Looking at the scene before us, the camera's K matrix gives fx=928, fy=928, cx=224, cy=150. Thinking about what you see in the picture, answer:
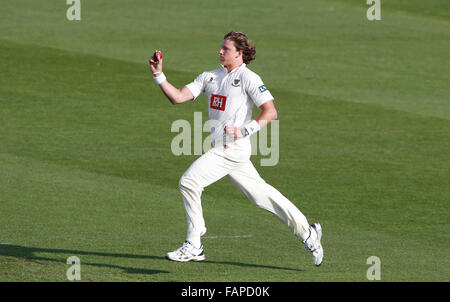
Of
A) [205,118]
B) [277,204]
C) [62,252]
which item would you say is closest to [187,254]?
[277,204]

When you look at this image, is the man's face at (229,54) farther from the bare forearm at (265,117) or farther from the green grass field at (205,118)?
the green grass field at (205,118)

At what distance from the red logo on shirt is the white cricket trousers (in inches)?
16.3

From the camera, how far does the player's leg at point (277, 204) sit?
32.6 feet

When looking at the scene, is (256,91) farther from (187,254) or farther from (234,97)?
(187,254)

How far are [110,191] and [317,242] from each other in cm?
501

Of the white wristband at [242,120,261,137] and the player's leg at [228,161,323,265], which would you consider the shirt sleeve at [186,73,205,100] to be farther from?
the player's leg at [228,161,323,265]

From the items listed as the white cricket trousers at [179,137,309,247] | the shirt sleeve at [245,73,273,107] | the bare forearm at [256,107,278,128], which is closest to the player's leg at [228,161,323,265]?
the white cricket trousers at [179,137,309,247]

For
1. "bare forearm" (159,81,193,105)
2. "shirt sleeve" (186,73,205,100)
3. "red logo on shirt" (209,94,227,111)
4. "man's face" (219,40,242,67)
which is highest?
"man's face" (219,40,242,67)

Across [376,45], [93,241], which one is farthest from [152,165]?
[376,45]

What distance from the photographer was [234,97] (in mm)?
9859

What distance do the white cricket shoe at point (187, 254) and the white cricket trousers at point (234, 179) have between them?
0.21 ft

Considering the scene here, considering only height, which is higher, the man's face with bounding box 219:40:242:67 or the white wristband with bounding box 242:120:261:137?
the man's face with bounding box 219:40:242:67

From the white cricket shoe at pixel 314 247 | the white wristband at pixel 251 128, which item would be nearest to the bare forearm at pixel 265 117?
the white wristband at pixel 251 128

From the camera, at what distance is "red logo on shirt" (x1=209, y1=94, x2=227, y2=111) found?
9.88 metres
